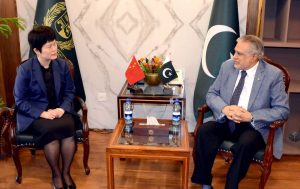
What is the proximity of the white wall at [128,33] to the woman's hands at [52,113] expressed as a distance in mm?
1089

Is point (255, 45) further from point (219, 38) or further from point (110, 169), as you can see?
point (110, 169)

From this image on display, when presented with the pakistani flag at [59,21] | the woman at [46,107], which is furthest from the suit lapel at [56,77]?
the pakistani flag at [59,21]

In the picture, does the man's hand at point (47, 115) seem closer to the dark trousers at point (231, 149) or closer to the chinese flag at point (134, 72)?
the chinese flag at point (134, 72)

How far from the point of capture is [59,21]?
358cm

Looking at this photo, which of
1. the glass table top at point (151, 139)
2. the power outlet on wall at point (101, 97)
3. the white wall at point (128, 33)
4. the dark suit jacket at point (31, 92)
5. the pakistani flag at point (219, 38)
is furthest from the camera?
the power outlet on wall at point (101, 97)

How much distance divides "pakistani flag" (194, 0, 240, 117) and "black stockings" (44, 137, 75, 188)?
1440 millimetres

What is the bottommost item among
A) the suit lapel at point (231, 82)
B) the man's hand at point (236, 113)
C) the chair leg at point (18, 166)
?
the chair leg at point (18, 166)

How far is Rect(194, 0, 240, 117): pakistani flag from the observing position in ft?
11.3

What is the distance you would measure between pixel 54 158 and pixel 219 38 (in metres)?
1.84

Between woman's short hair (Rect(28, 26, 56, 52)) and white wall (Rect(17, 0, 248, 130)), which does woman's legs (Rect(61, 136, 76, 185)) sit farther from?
white wall (Rect(17, 0, 248, 130))

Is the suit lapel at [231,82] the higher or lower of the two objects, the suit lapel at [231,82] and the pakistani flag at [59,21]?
the lower

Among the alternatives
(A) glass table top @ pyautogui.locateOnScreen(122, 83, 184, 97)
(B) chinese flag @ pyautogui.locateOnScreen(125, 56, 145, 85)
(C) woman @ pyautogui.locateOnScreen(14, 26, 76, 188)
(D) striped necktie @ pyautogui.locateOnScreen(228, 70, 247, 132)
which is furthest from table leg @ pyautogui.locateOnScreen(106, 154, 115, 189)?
(D) striped necktie @ pyautogui.locateOnScreen(228, 70, 247, 132)

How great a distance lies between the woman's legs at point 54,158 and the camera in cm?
288

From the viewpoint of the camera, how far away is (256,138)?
2.70m
